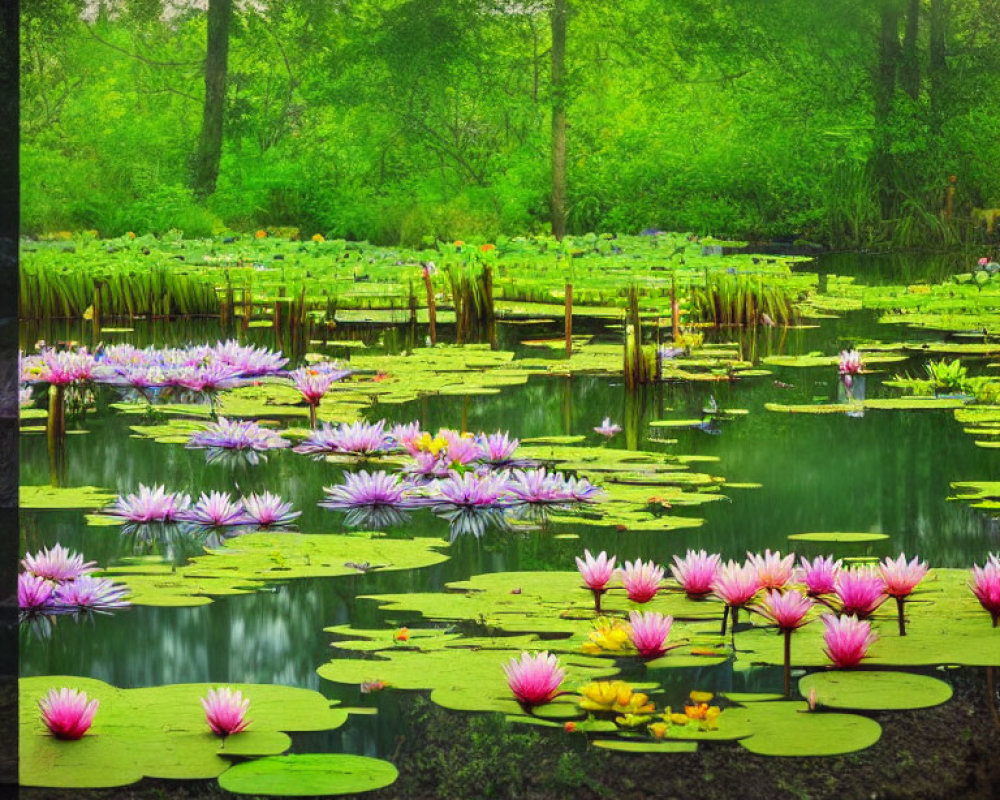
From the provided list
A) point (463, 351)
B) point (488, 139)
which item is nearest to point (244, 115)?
point (488, 139)

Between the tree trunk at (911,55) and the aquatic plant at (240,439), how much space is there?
13717 mm

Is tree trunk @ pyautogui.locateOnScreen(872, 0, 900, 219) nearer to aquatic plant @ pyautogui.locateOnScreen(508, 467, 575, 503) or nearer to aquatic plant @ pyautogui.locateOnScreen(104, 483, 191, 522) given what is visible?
aquatic plant @ pyautogui.locateOnScreen(508, 467, 575, 503)

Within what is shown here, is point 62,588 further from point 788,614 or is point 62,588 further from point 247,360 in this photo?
point 247,360

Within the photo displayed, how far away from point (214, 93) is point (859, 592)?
14472 millimetres

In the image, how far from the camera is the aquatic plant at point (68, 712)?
2.61m

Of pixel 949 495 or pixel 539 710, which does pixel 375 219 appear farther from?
pixel 539 710

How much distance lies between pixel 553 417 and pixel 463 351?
207 centimetres

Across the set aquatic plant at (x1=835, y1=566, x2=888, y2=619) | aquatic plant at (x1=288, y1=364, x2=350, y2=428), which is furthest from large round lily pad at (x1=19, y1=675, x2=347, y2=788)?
aquatic plant at (x1=288, y1=364, x2=350, y2=428)

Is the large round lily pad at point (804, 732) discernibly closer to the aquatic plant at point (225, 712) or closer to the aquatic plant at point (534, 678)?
the aquatic plant at point (534, 678)

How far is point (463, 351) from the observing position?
314 inches

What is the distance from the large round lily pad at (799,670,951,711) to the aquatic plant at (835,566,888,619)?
0.84 feet

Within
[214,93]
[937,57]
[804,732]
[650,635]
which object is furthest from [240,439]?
[937,57]

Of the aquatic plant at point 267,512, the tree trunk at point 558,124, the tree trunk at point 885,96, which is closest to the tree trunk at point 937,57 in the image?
the tree trunk at point 885,96

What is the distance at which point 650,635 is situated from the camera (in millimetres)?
2918
